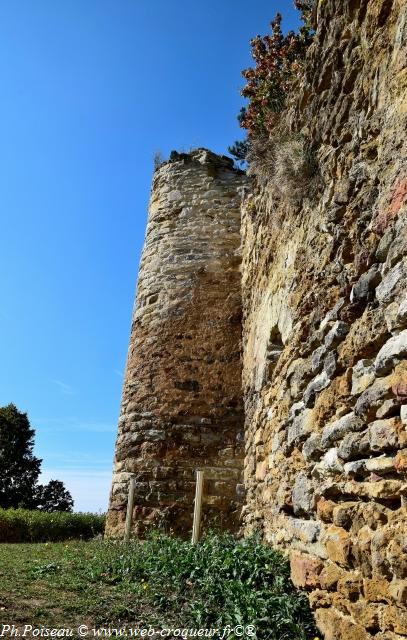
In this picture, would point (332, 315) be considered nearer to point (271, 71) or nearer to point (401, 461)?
point (401, 461)

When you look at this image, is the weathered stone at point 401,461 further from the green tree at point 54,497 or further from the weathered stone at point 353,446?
the green tree at point 54,497

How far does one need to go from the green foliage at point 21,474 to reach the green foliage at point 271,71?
1570 centimetres

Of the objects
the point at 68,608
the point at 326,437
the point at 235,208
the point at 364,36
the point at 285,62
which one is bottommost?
the point at 68,608

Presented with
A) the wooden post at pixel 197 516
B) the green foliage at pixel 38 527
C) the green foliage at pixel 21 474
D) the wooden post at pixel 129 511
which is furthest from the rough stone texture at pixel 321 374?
the green foliage at pixel 21 474

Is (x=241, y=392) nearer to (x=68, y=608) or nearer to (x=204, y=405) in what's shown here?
(x=204, y=405)

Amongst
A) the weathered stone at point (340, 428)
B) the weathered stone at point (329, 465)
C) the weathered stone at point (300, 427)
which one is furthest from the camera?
the weathered stone at point (300, 427)

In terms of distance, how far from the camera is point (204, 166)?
31.2 feet

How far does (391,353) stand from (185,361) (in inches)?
207

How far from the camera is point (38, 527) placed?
1238 centimetres

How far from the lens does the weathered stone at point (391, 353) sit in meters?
2.68

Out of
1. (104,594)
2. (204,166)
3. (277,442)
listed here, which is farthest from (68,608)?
(204,166)

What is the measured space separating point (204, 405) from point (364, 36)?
514 centimetres

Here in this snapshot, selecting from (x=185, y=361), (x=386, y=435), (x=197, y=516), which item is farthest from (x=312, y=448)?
(x=185, y=361)

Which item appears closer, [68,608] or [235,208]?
[68,608]
